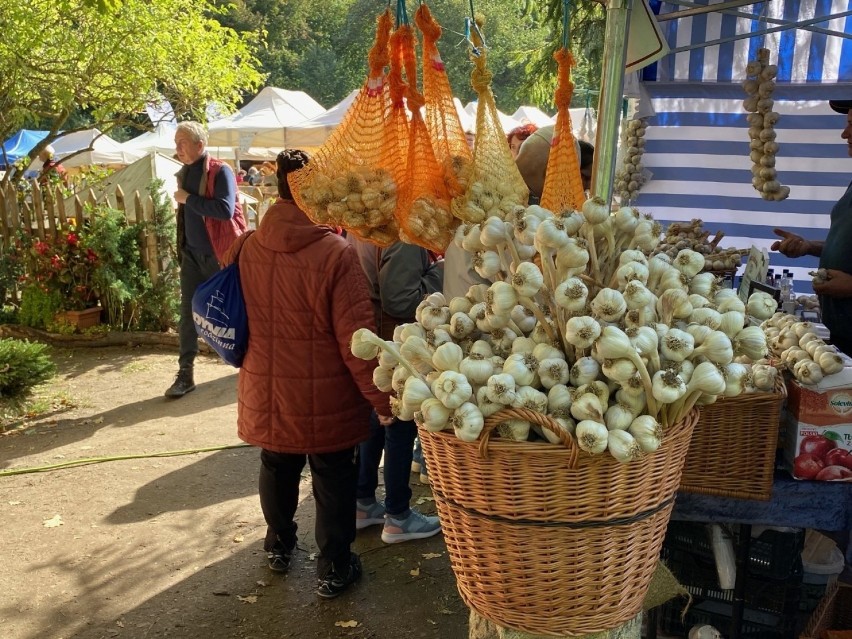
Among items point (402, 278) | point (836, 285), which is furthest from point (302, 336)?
point (836, 285)

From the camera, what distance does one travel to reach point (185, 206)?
17.8 feet

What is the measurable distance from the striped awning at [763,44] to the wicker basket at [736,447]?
284cm

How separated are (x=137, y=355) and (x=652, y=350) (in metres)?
6.58

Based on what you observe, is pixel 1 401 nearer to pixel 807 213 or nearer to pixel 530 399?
pixel 530 399

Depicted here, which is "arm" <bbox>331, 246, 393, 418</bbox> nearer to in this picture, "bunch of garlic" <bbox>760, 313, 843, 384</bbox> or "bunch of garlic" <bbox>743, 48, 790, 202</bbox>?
"bunch of garlic" <bbox>760, 313, 843, 384</bbox>

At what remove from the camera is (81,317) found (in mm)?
7504

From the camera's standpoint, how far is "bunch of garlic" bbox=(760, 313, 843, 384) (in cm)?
196

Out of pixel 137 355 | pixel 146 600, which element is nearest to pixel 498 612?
pixel 146 600

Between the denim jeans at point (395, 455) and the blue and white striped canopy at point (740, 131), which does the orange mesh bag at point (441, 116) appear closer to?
the denim jeans at point (395, 455)

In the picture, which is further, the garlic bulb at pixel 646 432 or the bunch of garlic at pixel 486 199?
the bunch of garlic at pixel 486 199

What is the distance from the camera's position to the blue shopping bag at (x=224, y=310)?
114 inches

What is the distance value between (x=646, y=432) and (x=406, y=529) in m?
2.46

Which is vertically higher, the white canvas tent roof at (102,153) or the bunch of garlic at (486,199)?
the white canvas tent roof at (102,153)

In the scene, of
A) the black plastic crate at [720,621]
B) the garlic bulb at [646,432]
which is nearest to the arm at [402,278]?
the black plastic crate at [720,621]
